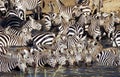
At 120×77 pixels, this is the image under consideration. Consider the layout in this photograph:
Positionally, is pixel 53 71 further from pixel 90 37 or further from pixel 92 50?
pixel 90 37

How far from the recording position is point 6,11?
1078 inches

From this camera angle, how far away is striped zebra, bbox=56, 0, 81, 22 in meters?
26.5

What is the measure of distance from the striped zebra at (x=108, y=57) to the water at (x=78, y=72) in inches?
11.6

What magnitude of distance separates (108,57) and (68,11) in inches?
196

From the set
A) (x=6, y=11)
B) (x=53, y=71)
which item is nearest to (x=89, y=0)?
(x=6, y=11)

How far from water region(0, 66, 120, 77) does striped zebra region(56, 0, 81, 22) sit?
15.7 ft

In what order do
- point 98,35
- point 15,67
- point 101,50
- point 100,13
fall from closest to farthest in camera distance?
point 15,67
point 101,50
point 98,35
point 100,13

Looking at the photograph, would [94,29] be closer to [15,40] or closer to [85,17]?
[85,17]

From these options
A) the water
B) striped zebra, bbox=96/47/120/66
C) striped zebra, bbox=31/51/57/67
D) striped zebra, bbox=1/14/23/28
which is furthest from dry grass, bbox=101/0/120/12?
striped zebra, bbox=31/51/57/67

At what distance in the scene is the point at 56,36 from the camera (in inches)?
941

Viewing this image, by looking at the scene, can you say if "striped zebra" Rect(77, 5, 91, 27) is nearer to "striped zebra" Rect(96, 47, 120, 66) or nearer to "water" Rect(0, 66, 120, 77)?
"striped zebra" Rect(96, 47, 120, 66)

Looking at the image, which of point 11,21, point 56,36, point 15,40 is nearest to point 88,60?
point 56,36

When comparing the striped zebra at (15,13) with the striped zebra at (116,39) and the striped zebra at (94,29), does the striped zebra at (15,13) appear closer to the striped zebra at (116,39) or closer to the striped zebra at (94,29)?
the striped zebra at (94,29)

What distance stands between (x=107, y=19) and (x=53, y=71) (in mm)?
5003
